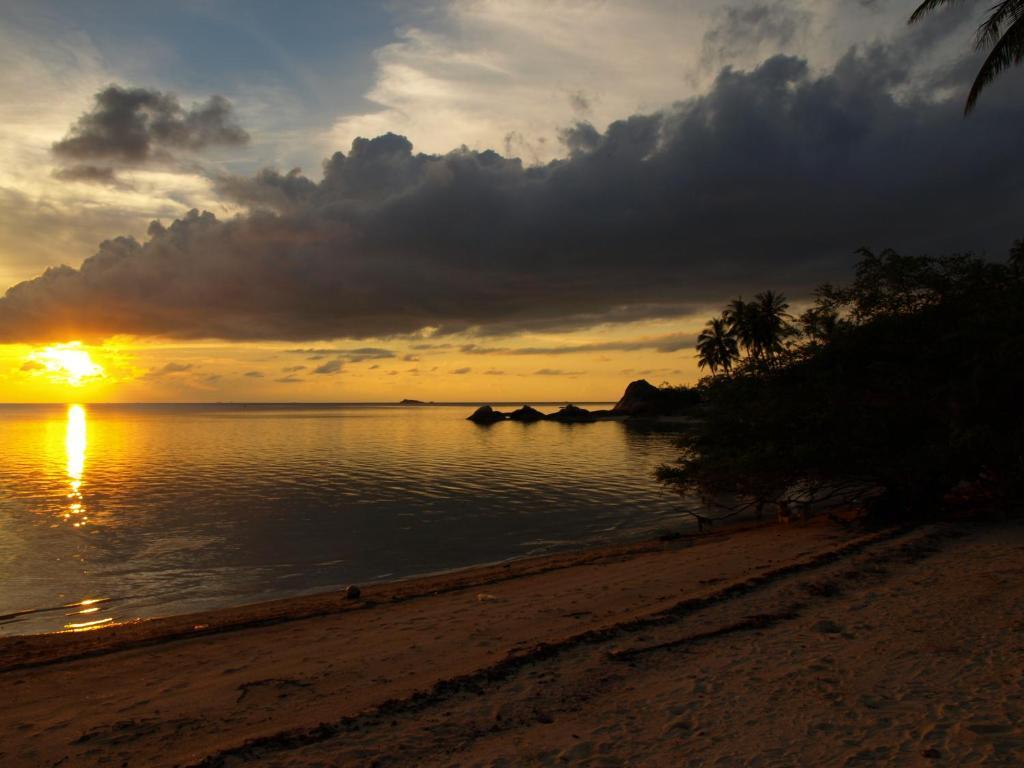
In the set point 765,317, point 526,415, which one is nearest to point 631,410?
point 526,415

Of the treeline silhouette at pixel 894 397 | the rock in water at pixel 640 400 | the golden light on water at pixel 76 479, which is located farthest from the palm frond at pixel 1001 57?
the rock in water at pixel 640 400

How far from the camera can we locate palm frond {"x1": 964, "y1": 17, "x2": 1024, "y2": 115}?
Answer: 55.9ft

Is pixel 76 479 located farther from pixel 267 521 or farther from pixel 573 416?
pixel 573 416

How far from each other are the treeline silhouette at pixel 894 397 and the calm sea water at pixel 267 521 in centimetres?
772

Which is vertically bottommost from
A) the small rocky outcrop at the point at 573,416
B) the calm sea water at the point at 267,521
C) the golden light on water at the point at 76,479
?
the calm sea water at the point at 267,521

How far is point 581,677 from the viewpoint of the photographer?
9.13 m

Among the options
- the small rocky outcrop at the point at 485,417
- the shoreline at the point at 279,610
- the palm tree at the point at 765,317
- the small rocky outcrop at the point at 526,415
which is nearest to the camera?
the shoreline at the point at 279,610

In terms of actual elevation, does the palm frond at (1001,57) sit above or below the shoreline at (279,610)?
above

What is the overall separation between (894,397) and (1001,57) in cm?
1033

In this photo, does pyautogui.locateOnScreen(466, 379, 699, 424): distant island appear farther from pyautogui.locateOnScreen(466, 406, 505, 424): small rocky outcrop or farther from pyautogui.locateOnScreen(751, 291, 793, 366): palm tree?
pyautogui.locateOnScreen(751, 291, 793, 366): palm tree

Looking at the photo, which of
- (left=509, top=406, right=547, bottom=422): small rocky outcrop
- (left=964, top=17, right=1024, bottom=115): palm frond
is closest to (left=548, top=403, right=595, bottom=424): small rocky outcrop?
(left=509, top=406, right=547, bottom=422): small rocky outcrop

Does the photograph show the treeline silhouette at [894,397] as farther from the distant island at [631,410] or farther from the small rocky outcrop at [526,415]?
the small rocky outcrop at [526,415]

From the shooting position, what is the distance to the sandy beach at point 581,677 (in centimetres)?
721

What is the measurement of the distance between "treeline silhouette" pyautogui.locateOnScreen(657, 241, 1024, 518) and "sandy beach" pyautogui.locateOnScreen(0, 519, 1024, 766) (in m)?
4.88
